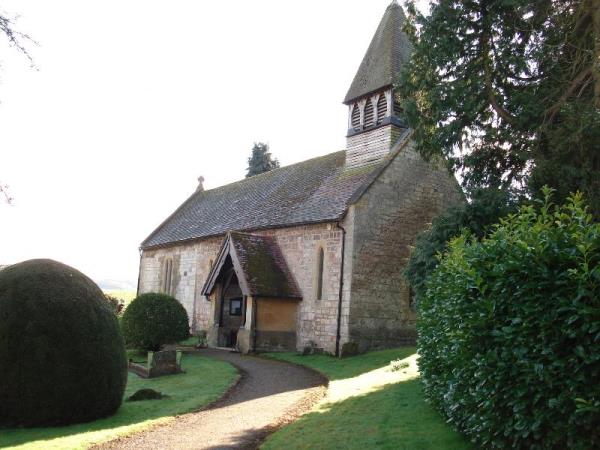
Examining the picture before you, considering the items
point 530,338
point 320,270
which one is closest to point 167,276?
point 320,270

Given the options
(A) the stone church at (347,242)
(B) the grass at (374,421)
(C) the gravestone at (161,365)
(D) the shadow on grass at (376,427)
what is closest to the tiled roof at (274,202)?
(A) the stone church at (347,242)

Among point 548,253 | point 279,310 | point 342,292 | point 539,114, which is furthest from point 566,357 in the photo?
point 279,310

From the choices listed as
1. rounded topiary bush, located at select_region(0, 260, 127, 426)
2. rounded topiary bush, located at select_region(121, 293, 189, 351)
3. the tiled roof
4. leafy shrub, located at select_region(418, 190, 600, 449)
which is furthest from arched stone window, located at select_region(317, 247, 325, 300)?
leafy shrub, located at select_region(418, 190, 600, 449)

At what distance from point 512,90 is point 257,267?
39.8 ft

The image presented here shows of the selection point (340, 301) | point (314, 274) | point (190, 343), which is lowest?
point (190, 343)

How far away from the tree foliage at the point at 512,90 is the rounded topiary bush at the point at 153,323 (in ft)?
39.0

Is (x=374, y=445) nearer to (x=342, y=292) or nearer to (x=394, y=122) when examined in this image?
(x=342, y=292)

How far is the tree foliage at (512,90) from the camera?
41.4 feet

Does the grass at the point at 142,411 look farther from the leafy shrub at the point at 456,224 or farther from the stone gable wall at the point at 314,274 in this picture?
the leafy shrub at the point at 456,224

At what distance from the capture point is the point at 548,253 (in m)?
6.02

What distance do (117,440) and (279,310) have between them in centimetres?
1285

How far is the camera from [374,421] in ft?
31.7

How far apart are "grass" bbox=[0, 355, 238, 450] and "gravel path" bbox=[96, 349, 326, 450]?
0.36 meters

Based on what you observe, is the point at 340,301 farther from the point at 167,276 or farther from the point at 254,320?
the point at 167,276
